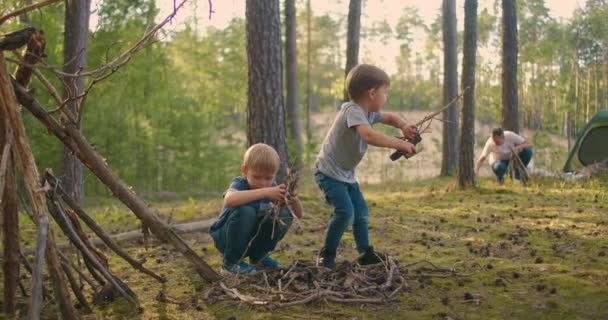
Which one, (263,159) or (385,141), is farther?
(263,159)

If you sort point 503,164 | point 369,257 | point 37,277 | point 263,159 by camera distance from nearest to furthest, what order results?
point 37,277 → point 263,159 → point 369,257 → point 503,164

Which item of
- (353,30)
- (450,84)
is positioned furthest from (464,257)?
(450,84)

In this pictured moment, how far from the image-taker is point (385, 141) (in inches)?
170

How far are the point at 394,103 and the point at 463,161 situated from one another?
31.0m

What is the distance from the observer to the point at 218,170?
20266 mm

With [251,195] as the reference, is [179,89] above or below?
above

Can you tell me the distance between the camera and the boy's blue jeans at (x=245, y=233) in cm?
462

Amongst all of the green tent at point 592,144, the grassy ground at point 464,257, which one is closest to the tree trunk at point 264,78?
the grassy ground at point 464,257

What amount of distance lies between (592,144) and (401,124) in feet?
35.4

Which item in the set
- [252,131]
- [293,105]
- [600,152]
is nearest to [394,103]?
[293,105]

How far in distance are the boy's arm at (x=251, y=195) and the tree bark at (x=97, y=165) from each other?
45cm

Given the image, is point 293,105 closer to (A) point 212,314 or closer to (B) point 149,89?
(B) point 149,89

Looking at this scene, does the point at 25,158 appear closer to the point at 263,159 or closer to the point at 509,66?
the point at 263,159

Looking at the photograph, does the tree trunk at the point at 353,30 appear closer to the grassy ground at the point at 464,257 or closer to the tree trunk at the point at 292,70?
the tree trunk at the point at 292,70
